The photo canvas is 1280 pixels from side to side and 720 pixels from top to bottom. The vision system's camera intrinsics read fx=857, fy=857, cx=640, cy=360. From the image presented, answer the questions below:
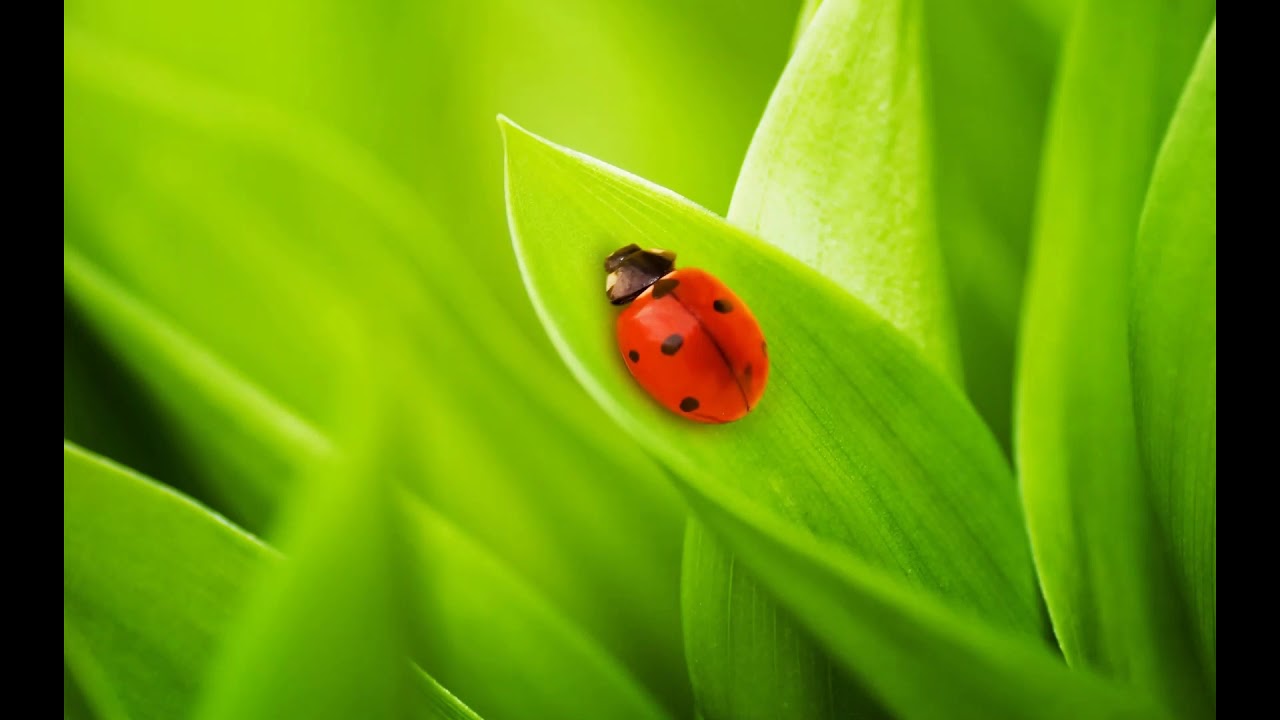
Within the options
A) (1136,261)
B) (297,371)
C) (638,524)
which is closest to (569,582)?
(638,524)

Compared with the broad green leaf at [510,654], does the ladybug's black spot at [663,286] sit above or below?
above

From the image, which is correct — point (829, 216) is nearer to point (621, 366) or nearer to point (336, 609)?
point (621, 366)

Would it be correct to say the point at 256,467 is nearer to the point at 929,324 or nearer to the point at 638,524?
the point at 638,524

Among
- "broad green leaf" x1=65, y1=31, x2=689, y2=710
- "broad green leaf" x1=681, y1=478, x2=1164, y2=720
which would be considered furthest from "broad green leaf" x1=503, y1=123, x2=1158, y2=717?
"broad green leaf" x1=65, y1=31, x2=689, y2=710

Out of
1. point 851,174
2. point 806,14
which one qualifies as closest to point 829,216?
point 851,174

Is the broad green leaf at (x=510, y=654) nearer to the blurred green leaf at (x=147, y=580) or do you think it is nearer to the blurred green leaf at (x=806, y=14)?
the blurred green leaf at (x=147, y=580)

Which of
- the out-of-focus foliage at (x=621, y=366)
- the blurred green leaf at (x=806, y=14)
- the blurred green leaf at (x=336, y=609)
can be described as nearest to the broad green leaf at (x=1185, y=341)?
the out-of-focus foliage at (x=621, y=366)

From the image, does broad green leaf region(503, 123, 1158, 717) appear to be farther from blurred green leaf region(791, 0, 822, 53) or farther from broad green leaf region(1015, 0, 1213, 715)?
blurred green leaf region(791, 0, 822, 53)
